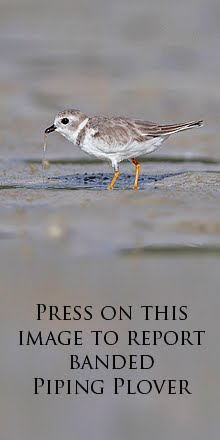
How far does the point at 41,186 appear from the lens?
11641 millimetres

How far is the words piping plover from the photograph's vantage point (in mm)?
11089

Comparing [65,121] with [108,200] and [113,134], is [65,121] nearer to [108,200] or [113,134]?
[113,134]

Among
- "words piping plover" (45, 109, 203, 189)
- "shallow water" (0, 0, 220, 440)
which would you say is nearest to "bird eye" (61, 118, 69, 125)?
"words piping plover" (45, 109, 203, 189)

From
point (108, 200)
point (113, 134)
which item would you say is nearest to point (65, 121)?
point (113, 134)

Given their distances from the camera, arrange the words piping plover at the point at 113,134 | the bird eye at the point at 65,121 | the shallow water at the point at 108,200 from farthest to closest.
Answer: the bird eye at the point at 65,121
the words piping plover at the point at 113,134
the shallow water at the point at 108,200

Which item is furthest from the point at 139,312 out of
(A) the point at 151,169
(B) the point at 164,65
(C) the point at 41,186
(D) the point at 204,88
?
(B) the point at 164,65

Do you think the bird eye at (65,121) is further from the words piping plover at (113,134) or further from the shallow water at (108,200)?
the shallow water at (108,200)

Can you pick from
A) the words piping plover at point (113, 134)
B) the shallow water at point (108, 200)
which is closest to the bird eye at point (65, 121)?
the words piping plover at point (113, 134)

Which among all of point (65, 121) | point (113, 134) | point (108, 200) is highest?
point (65, 121)

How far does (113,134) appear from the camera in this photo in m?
11.1

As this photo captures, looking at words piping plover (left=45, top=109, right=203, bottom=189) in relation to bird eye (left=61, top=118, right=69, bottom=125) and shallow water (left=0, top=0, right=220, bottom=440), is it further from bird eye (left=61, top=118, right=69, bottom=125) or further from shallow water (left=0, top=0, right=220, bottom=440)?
shallow water (left=0, top=0, right=220, bottom=440)

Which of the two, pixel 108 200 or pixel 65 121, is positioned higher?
pixel 65 121

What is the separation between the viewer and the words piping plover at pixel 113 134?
36.4 ft

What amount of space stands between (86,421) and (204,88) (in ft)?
38.3
